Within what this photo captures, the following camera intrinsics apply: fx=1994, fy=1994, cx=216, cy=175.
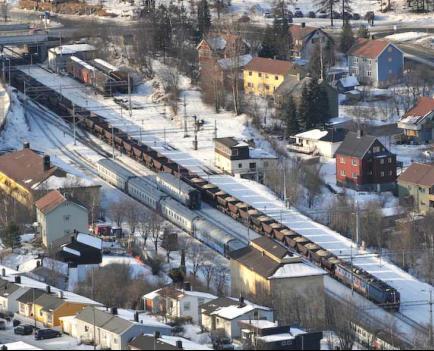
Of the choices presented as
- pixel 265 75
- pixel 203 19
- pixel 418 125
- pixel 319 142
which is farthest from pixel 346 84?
pixel 203 19

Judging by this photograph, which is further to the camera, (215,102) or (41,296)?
(215,102)

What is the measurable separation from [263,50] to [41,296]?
28.0 meters

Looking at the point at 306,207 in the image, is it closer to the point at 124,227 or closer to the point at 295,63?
the point at 124,227

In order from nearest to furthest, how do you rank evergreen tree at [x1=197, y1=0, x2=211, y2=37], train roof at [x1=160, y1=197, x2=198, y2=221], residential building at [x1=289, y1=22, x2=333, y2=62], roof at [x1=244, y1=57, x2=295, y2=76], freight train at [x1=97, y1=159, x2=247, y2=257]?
freight train at [x1=97, y1=159, x2=247, y2=257]
train roof at [x1=160, y1=197, x2=198, y2=221]
roof at [x1=244, y1=57, x2=295, y2=76]
residential building at [x1=289, y1=22, x2=333, y2=62]
evergreen tree at [x1=197, y1=0, x2=211, y2=37]

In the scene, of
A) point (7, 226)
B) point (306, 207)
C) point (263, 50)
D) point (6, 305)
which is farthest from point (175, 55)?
point (6, 305)

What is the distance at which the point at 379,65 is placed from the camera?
7025 cm

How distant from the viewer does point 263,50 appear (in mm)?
72312

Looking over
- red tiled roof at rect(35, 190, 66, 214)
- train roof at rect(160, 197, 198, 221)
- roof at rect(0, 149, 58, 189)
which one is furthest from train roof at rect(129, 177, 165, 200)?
red tiled roof at rect(35, 190, 66, 214)

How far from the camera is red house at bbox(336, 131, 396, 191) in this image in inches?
2313

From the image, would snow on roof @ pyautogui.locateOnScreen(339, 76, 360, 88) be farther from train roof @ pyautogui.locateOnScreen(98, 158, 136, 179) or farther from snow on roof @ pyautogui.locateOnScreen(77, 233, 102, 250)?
snow on roof @ pyautogui.locateOnScreen(77, 233, 102, 250)

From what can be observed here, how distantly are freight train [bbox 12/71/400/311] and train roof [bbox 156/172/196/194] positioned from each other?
1.38ft

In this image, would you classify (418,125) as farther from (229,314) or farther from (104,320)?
(104,320)

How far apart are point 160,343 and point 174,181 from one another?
1740 cm

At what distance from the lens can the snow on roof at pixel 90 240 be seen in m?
50.6
